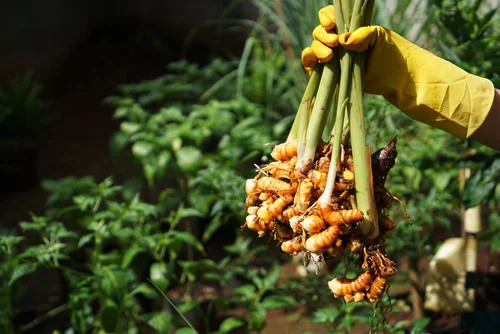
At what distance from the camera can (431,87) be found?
120cm

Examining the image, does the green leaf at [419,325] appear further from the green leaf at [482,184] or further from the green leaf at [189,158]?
the green leaf at [189,158]

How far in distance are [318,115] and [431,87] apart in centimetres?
29

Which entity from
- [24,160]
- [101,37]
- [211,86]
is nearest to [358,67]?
[211,86]

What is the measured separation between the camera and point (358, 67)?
1.09 meters

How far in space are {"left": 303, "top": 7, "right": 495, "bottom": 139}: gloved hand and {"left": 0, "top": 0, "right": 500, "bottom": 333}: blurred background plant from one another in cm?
32

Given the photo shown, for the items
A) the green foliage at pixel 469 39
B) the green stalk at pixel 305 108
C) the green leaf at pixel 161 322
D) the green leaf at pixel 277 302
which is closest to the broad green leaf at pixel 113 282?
the green leaf at pixel 161 322

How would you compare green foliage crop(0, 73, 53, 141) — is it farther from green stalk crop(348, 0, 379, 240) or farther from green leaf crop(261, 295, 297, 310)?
green stalk crop(348, 0, 379, 240)

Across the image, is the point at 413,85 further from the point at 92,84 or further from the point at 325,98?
the point at 92,84

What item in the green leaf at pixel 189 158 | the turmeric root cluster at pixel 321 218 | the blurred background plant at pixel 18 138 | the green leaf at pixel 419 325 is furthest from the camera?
the blurred background plant at pixel 18 138

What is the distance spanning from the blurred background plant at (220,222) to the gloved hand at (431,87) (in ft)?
→ 1.06

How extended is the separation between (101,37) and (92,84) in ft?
2.35

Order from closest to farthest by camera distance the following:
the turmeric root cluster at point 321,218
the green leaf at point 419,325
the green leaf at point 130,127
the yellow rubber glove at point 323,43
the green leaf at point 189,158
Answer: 1. the turmeric root cluster at point 321,218
2. the yellow rubber glove at point 323,43
3. the green leaf at point 419,325
4. the green leaf at point 189,158
5. the green leaf at point 130,127

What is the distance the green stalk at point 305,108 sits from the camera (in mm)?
1084

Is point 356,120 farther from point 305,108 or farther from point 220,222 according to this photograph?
point 220,222
